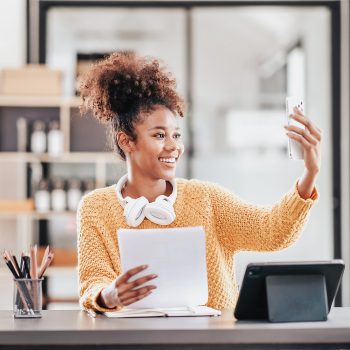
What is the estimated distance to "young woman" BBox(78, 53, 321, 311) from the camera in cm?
233

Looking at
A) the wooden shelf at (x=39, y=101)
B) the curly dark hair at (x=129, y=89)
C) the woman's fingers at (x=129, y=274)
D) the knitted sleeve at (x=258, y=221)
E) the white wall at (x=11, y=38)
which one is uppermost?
the white wall at (x=11, y=38)

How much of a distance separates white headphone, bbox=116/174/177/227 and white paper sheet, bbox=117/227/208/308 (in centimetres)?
22

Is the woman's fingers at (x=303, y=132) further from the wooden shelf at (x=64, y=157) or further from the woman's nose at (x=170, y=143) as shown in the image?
the wooden shelf at (x=64, y=157)

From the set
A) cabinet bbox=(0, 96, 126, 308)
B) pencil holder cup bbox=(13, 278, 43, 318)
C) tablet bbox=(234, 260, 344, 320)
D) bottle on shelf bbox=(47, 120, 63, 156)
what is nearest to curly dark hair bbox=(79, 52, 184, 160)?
pencil holder cup bbox=(13, 278, 43, 318)

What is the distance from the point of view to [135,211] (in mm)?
2316

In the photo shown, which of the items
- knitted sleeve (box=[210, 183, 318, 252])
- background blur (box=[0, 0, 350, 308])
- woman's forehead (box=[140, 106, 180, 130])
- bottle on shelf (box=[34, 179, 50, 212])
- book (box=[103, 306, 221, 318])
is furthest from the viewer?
background blur (box=[0, 0, 350, 308])

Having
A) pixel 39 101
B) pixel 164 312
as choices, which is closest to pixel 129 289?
pixel 164 312

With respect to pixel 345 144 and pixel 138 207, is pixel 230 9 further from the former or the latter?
pixel 138 207

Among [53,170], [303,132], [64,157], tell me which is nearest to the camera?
[303,132]

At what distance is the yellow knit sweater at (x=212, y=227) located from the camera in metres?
2.28

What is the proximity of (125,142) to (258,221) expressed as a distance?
0.46 metres

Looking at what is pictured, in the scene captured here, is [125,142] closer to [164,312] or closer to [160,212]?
[160,212]

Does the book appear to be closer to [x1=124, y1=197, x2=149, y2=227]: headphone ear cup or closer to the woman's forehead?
[x1=124, y1=197, x2=149, y2=227]: headphone ear cup

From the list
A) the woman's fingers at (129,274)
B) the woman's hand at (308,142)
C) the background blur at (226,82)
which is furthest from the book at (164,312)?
the background blur at (226,82)
